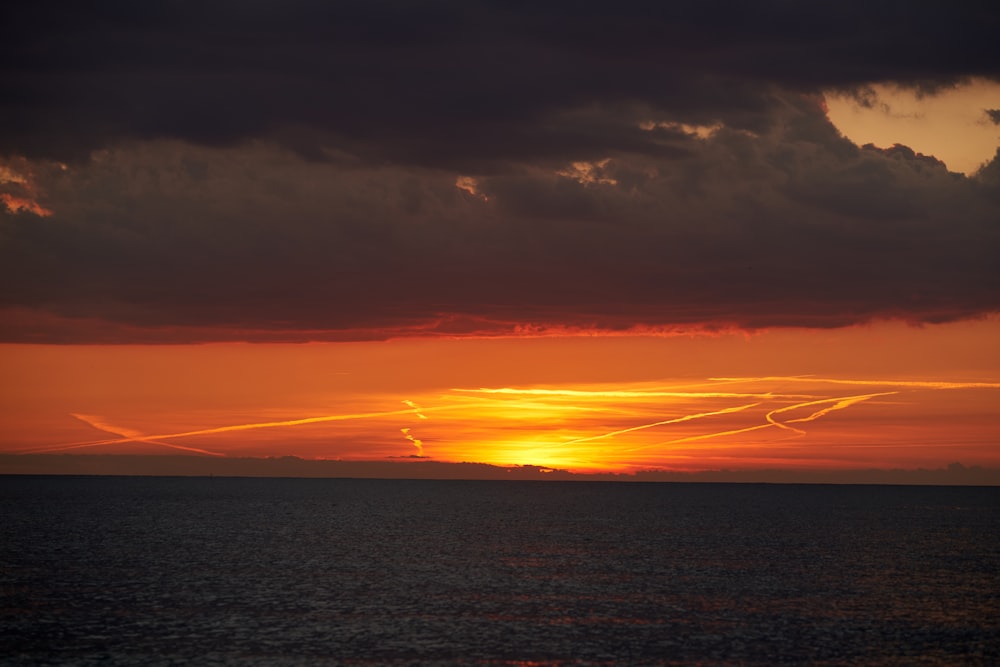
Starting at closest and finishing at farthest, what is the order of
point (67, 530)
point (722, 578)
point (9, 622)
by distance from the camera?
point (9, 622) → point (722, 578) → point (67, 530)

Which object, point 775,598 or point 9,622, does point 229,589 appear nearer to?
point 9,622

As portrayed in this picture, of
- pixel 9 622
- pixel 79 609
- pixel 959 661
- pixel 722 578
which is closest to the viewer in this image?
pixel 959 661

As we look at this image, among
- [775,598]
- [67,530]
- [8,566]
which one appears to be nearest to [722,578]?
[775,598]

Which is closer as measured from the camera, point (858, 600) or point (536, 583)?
point (858, 600)

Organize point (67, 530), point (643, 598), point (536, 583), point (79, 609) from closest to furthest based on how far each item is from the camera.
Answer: point (79, 609) → point (643, 598) → point (536, 583) → point (67, 530)

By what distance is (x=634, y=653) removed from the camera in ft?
191

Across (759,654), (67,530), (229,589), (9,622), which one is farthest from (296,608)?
(67,530)

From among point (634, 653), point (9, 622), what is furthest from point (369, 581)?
point (634, 653)

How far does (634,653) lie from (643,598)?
2350 centimetres

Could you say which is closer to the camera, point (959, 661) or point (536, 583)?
point (959, 661)

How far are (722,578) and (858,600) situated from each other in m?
16.9

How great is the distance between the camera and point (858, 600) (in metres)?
82.1

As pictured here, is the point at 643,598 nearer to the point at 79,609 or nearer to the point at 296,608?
the point at 296,608

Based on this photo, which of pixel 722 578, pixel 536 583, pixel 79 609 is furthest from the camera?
pixel 722 578
